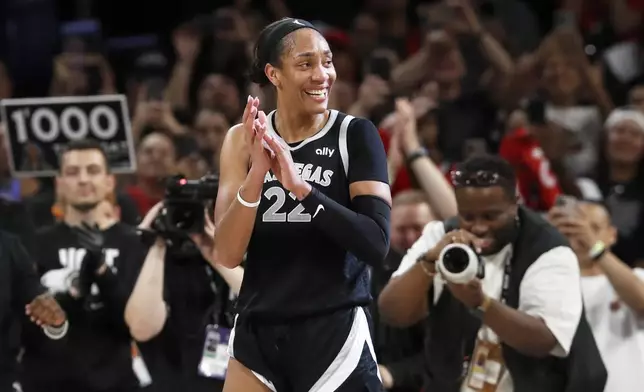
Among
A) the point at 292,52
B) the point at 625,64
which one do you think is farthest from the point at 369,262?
the point at 625,64

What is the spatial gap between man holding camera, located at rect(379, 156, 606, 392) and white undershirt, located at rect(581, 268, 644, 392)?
2.30 ft

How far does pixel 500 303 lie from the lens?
4695mm

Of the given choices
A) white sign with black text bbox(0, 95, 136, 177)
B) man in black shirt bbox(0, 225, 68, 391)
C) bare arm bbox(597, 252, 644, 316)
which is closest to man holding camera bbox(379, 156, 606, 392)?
bare arm bbox(597, 252, 644, 316)

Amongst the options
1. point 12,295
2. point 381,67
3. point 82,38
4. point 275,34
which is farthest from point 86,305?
point 82,38

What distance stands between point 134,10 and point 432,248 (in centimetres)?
734

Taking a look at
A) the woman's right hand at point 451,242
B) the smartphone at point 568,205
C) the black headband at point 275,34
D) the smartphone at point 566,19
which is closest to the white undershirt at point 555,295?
the woman's right hand at point 451,242

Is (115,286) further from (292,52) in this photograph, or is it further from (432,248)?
(292,52)

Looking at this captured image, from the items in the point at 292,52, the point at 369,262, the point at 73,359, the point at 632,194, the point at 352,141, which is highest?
the point at 292,52

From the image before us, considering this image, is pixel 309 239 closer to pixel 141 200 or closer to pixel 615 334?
pixel 615 334

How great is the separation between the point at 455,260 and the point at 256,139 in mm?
1308

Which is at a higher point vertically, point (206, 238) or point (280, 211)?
point (280, 211)

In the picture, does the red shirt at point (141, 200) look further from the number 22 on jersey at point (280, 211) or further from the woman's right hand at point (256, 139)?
the woman's right hand at point (256, 139)

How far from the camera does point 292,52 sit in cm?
364

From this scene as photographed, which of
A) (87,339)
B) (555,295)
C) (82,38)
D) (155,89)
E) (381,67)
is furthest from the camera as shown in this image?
(82,38)
